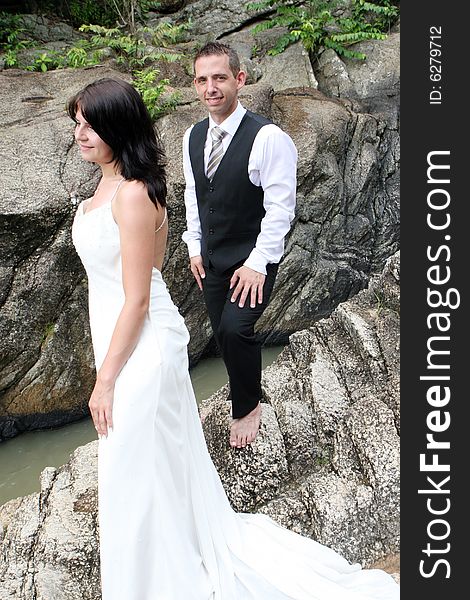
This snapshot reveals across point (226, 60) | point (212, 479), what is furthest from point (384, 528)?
point (226, 60)

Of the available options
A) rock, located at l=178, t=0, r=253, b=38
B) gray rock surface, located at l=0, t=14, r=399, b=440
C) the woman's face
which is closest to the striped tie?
the woman's face

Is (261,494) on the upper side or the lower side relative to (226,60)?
lower

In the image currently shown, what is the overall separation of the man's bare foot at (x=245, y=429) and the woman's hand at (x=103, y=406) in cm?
119

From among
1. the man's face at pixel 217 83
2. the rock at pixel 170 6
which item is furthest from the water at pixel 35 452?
the rock at pixel 170 6

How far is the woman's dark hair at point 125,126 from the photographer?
6.79 ft

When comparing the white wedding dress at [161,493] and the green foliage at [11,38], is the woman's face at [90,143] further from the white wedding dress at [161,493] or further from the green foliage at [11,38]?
the green foliage at [11,38]

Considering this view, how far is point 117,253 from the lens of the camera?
2.17 meters

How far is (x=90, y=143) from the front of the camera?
2125 millimetres

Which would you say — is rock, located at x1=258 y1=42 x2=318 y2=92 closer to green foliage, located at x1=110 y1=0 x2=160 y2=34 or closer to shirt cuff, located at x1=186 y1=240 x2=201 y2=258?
green foliage, located at x1=110 y1=0 x2=160 y2=34

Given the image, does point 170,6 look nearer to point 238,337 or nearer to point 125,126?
point 238,337

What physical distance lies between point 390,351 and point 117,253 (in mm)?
2067

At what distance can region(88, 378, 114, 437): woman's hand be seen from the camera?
87.0 inches

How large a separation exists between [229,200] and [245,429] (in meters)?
1.16

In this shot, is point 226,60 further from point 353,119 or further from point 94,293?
point 353,119
